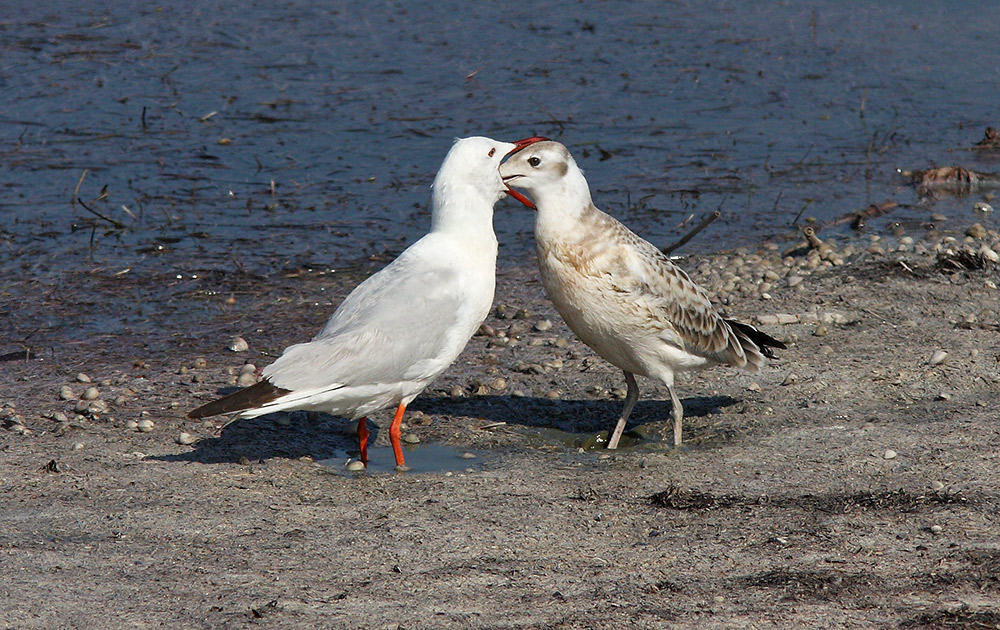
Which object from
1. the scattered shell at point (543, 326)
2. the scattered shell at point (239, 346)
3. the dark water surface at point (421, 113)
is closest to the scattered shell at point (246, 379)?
the scattered shell at point (239, 346)

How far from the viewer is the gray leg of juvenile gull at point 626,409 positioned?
6.83m

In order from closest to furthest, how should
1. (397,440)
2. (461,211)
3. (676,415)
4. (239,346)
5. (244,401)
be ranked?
(244,401) → (397,440) → (461,211) → (676,415) → (239,346)

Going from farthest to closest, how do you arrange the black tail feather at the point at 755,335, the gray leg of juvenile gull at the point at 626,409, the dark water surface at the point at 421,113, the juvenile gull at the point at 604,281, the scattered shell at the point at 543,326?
1. the dark water surface at the point at 421,113
2. the scattered shell at the point at 543,326
3. the black tail feather at the point at 755,335
4. the gray leg of juvenile gull at the point at 626,409
5. the juvenile gull at the point at 604,281

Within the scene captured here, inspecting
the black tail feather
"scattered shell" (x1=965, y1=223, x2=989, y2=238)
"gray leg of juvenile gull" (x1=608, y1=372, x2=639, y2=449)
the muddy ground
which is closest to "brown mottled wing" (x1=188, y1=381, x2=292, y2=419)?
the muddy ground

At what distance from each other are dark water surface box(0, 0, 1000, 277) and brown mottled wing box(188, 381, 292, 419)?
3.95m

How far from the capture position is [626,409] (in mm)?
6941

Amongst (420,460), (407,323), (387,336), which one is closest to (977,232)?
(420,460)

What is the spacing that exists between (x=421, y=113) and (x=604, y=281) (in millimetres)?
7122

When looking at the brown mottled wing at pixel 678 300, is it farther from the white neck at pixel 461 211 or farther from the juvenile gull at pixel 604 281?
the white neck at pixel 461 211

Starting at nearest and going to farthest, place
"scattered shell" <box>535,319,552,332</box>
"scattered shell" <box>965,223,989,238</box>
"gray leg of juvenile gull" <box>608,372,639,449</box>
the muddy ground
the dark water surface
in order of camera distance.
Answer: the muddy ground, "gray leg of juvenile gull" <box>608,372,639,449</box>, "scattered shell" <box>535,319,552,332</box>, "scattered shell" <box>965,223,989,238</box>, the dark water surface

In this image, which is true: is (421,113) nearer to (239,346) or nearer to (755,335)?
(239,346)

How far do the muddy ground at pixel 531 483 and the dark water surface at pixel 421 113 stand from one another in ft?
5.60

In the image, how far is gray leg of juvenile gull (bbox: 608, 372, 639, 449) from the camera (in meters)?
6.83

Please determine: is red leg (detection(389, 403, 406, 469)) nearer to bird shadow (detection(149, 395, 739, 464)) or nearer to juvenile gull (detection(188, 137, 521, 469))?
juvenile gull (detection(188, 137, 521, 469))
